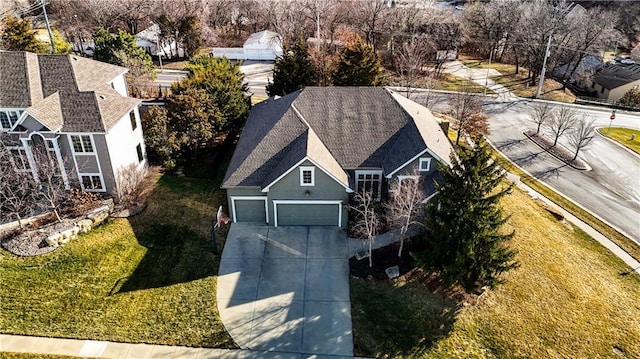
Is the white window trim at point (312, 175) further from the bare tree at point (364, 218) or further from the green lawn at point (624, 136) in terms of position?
the green lawn at point (624, 136)

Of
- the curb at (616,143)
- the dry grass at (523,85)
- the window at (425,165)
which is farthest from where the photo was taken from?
the dry grass at (523,85)

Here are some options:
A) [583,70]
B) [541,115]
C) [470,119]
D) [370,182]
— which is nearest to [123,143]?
[370,182]

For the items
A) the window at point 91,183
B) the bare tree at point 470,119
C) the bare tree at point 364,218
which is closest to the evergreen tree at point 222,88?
the window at point 91,183

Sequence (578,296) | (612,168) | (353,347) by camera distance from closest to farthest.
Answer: (353,347), (578,296), (612,168)

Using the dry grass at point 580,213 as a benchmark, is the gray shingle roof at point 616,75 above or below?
above

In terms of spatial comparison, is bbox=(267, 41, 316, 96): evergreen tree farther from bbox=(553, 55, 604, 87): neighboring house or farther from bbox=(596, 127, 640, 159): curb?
bbox=(553, 55, 604, 87): neighboring house

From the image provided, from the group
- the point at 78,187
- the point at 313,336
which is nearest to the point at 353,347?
the point at 313,336

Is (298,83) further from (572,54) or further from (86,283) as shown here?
(572,54)

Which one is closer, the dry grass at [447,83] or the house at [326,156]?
the house at [326,156]
